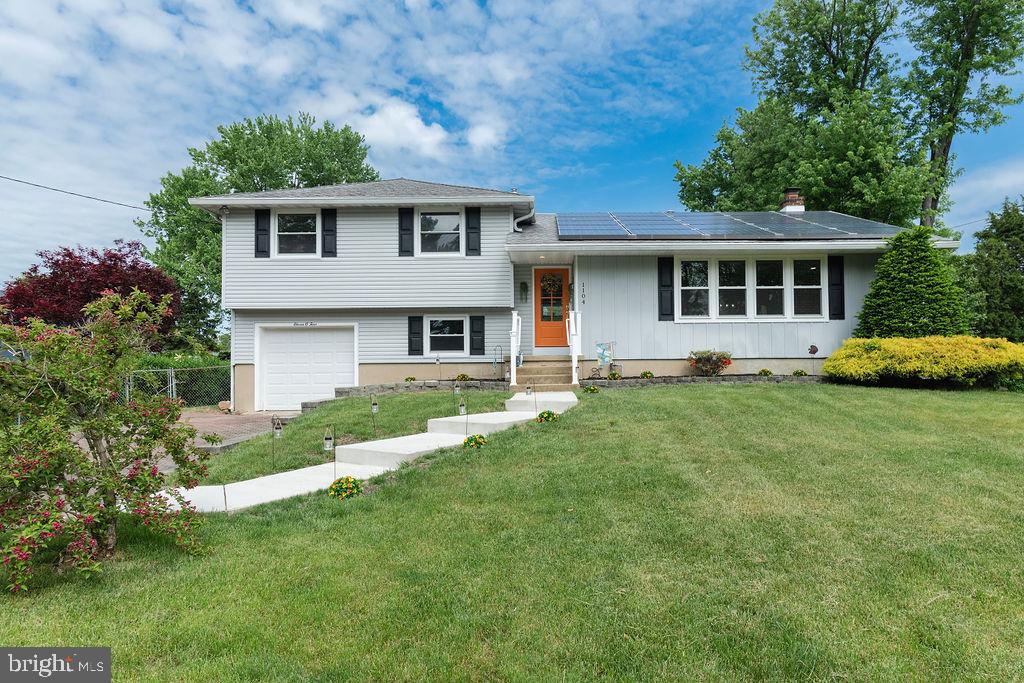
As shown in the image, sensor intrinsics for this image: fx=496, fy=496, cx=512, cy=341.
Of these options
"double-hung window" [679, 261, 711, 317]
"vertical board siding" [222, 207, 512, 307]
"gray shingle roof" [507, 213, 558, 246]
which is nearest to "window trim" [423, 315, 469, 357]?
"vertical board siding" [222, 207, 512, 307]

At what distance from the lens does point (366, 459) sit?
604 centimetres

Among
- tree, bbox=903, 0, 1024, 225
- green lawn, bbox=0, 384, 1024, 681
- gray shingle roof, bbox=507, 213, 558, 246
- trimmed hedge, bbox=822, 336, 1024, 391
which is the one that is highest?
tree, bbox=903, 0, 1024, 225

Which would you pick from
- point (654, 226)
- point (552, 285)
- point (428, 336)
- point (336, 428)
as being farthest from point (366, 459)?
point (654, 226)

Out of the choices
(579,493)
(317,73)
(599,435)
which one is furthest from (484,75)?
(579,493)

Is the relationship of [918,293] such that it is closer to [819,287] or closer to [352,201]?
[819,287]

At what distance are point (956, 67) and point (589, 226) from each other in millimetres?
16158

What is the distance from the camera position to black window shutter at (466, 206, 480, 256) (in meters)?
12.1

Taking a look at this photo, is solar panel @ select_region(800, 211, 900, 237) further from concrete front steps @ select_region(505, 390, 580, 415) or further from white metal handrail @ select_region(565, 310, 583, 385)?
concrete front steps @ select_region(505, 390, 580, 415)

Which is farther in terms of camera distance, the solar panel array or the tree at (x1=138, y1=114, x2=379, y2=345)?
the tree at (x1=138, y1=114, x2=379, y2=345)

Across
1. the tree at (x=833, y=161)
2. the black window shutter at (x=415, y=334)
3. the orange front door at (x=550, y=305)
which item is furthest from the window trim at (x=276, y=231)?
the tree at (x=833, y=161)

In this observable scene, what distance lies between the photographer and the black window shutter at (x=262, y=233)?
12062 millimetres

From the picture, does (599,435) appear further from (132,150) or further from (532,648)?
(132,150)

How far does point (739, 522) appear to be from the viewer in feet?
12.1

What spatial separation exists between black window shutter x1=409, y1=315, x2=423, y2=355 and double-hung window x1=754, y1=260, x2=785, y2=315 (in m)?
8.03
